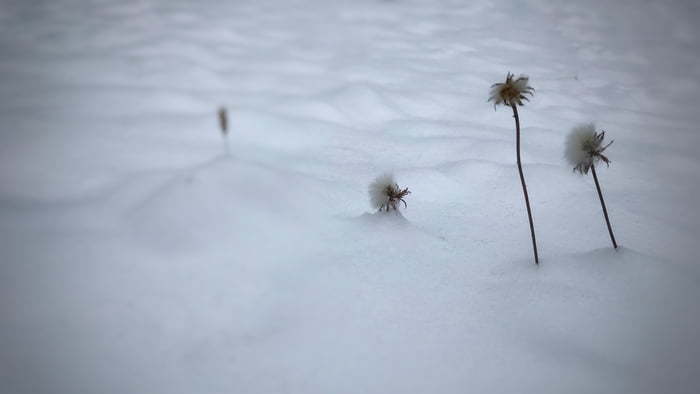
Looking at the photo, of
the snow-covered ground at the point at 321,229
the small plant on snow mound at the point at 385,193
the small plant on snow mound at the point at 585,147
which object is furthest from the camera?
the small plant on snow mound at the point at 385,193

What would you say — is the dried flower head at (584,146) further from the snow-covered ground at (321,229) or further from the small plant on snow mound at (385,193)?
the small plant on snow mound at (385,193)

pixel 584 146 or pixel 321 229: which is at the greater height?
pixel 584 146

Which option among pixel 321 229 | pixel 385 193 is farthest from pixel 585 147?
pixel 321 229

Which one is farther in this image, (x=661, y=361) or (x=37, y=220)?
(x=37, y=220)

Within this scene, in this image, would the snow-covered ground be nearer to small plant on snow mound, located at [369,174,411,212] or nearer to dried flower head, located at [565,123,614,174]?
small plant on snow mound, located at [369,174,411,212]

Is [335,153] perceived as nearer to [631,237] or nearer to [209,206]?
[209,206]

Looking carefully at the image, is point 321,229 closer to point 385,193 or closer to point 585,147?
point 385,193

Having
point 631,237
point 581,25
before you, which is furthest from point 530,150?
point 581,25

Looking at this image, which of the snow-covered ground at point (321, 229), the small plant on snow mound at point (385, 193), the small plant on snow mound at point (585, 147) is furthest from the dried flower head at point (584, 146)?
the small plant on snow mound at point (385, 193)
